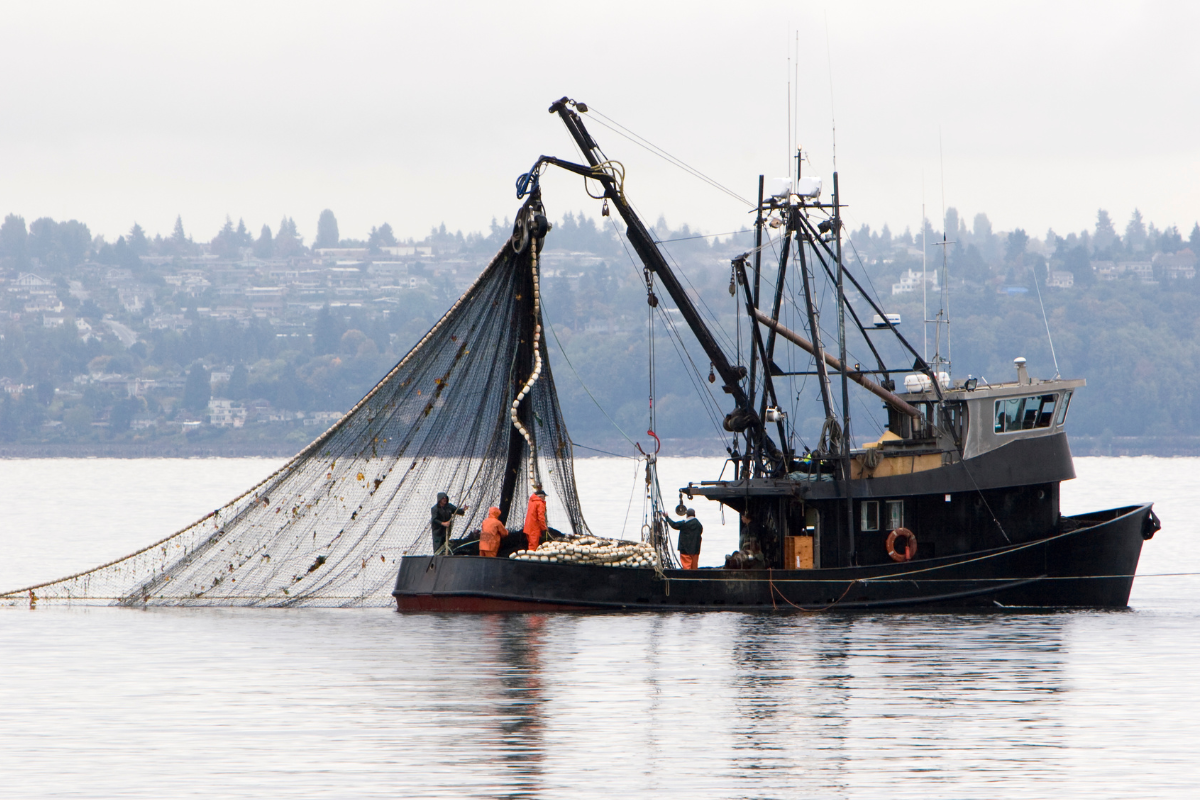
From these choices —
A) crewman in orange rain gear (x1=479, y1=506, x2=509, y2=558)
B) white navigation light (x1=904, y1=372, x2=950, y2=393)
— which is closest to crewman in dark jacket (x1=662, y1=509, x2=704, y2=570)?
crewman in orange rain gear (x1=479, y1=506, x2=509, y2=558)

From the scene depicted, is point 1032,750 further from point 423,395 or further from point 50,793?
point 423,395

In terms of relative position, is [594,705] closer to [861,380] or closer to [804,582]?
[804,582]

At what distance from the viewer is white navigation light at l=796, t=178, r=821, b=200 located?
96.4ft

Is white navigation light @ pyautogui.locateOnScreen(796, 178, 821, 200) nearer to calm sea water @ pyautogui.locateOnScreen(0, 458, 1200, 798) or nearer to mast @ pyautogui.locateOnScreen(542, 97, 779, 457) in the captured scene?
mast @ pyautogui.locateOnScreen(542, 97, 779, 457)

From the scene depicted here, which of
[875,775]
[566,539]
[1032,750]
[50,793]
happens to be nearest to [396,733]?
[50,793]

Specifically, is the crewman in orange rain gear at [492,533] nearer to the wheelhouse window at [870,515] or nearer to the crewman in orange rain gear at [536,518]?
the crewman in orange rain gear at [536,518]

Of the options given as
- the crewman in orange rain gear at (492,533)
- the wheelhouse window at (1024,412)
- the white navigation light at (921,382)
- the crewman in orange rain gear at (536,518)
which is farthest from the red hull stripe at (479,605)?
the wheelhouse window at (1024,412)

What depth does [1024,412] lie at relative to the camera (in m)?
29.4

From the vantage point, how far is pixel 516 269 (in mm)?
27688

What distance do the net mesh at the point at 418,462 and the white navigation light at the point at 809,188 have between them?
459 centimetres

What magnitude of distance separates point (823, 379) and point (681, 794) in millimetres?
13568

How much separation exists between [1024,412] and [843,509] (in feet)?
11.7

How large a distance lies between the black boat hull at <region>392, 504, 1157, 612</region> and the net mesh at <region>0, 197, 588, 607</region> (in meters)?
0.95

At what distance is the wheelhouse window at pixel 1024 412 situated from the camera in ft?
95.8
